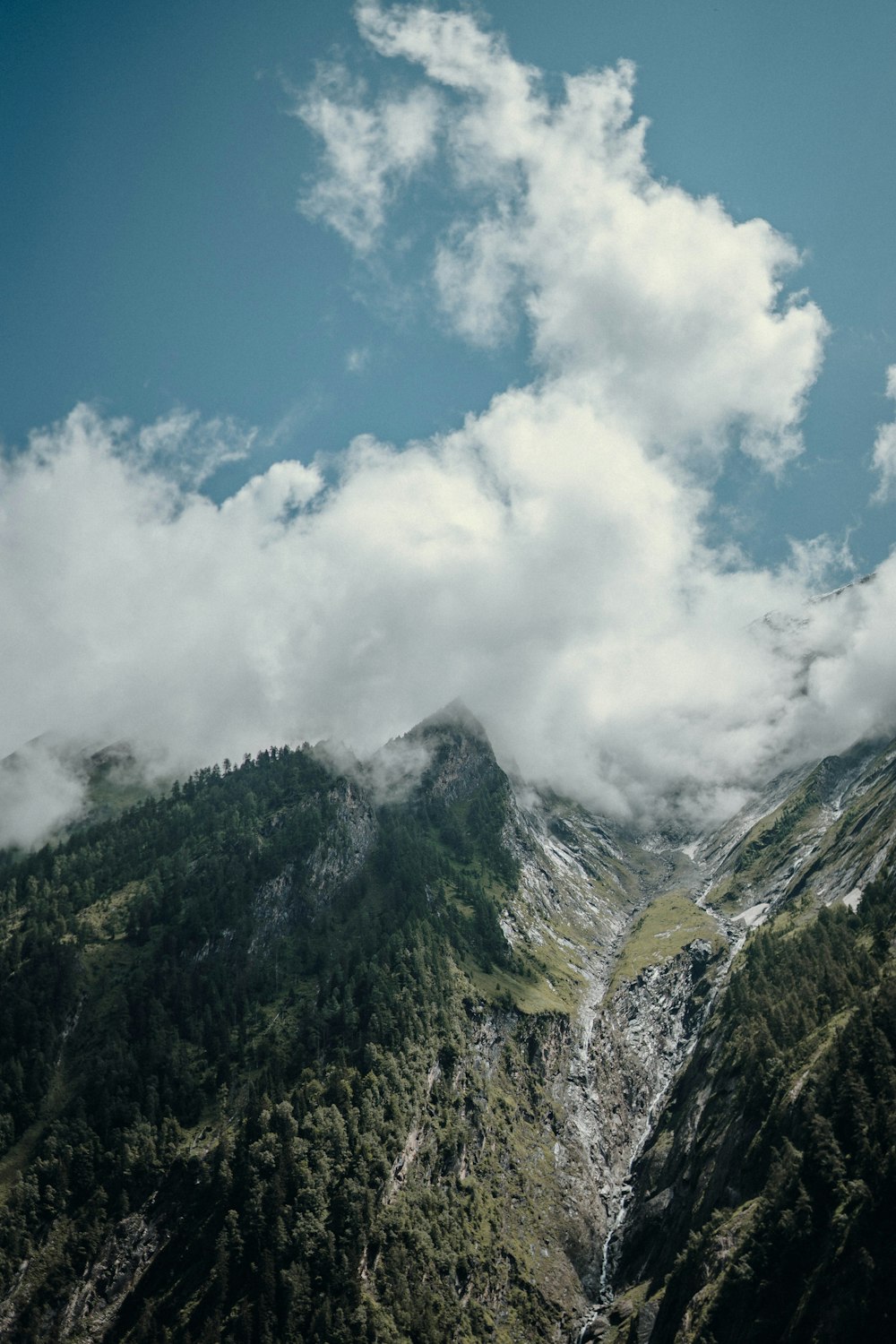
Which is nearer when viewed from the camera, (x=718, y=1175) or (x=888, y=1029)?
(x=888, y=1029)

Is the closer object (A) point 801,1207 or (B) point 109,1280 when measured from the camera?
(A) point 801,1207

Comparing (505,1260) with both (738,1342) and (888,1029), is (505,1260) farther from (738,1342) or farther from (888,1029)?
(888,1029)

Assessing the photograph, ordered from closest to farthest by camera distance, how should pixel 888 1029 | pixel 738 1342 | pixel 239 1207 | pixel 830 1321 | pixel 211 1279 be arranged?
pixel 830 1321 → pixel 738 1342 → pixel 888 1029 → pixel 211 1279 → pixel 239 1207

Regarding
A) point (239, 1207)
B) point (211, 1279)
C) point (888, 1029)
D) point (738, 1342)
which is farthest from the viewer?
point (239, 1207)

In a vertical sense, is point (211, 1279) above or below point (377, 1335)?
above

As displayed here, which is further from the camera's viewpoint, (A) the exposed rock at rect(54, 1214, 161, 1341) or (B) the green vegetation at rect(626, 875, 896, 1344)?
(A) the exposed rock at rect(54, 1214, 161, 1341)

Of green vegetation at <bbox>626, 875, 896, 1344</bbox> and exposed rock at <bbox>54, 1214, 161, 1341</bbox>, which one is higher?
exposed rock at <bbox>54, 1214, 161, 1341</bbox>

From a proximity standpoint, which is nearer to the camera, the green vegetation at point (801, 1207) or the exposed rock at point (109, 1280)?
the green vegetation at point (801, 1207)

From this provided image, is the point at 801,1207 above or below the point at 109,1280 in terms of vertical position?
below

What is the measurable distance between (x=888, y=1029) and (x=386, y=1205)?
123 metres

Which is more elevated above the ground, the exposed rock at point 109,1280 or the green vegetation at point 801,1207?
the exposed rock at point 109,1280

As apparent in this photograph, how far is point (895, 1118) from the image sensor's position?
14150cm

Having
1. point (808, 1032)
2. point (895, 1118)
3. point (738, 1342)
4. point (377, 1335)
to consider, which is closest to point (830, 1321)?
point (738, 1342)

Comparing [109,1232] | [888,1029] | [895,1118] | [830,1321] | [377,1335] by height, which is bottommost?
[830,1321]
